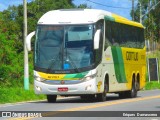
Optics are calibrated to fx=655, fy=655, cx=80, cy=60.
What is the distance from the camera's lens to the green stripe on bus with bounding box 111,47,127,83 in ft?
93.3

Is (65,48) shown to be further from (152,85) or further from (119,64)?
(152,85)

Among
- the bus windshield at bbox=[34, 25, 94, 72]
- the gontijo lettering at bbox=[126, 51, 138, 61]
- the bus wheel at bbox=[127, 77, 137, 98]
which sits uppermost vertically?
the bus windshield at bbox=[34, 25, 94, 72]

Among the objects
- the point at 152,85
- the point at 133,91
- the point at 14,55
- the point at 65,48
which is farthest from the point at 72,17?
the point at 152,85

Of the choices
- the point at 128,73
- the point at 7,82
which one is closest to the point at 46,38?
the point at 128,73

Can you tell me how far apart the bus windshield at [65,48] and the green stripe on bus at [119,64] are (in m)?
2.93

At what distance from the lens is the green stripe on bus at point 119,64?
28433 mm

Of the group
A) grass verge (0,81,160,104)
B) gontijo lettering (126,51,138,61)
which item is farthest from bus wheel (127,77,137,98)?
grass verge (0,81,160,104)

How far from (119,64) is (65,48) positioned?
15.6 feet

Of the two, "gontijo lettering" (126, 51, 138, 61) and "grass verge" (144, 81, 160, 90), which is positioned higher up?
"gontijo lettering" (126, 51, 138, 61)

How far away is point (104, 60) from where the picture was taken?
87.0 feet

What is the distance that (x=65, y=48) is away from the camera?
25188mm

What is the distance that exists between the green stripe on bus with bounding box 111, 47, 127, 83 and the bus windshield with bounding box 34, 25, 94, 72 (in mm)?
2926

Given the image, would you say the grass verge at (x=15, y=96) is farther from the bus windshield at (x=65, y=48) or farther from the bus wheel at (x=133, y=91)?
the bus wheel at (x=133, y=91)

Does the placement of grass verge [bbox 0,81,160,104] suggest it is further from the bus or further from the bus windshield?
the bus windshield
